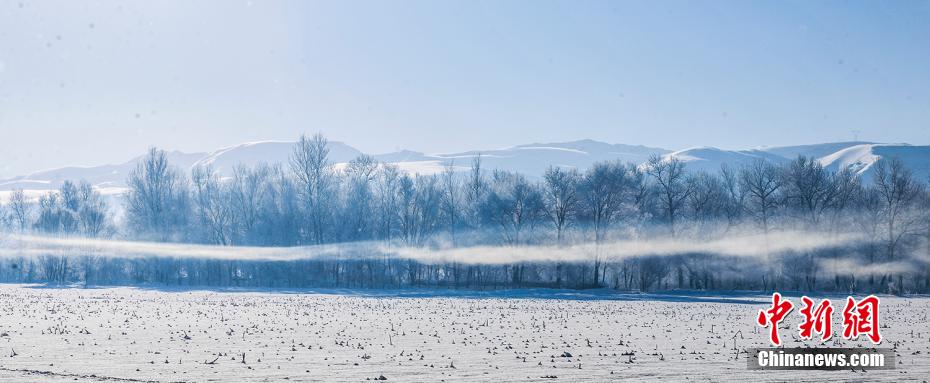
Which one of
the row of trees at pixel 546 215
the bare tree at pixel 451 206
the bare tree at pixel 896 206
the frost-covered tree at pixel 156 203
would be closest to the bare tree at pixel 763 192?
the row of trees at pixel 546 215

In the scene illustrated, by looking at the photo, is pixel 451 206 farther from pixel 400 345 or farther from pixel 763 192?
pixel 400 345

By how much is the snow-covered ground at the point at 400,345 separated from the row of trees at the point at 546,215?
1312 inches

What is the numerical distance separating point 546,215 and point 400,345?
Answer: 61.1 metres

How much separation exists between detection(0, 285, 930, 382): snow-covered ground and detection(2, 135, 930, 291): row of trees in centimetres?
3332

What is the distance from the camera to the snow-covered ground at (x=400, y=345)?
2170cm

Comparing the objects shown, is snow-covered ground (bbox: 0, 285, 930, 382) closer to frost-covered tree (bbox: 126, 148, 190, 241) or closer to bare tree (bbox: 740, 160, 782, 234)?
bare tree (bbox: 740, 160, 782, 234)

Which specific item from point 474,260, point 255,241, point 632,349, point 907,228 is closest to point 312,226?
point 255,241

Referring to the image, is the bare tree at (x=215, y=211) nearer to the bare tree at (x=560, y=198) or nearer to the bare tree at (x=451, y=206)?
the bare tree at (x=451, y=206)

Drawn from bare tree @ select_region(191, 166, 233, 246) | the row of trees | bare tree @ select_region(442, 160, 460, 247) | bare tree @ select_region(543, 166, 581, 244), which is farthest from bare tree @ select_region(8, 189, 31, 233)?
bare tree @ select_region(543, 166, 581, 244)

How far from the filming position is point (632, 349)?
1074 inches

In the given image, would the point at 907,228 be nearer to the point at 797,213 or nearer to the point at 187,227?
the point at 797,213

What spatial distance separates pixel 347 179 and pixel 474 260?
2623cm

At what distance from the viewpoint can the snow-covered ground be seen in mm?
21703

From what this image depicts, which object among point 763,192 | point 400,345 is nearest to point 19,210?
point 763,192
